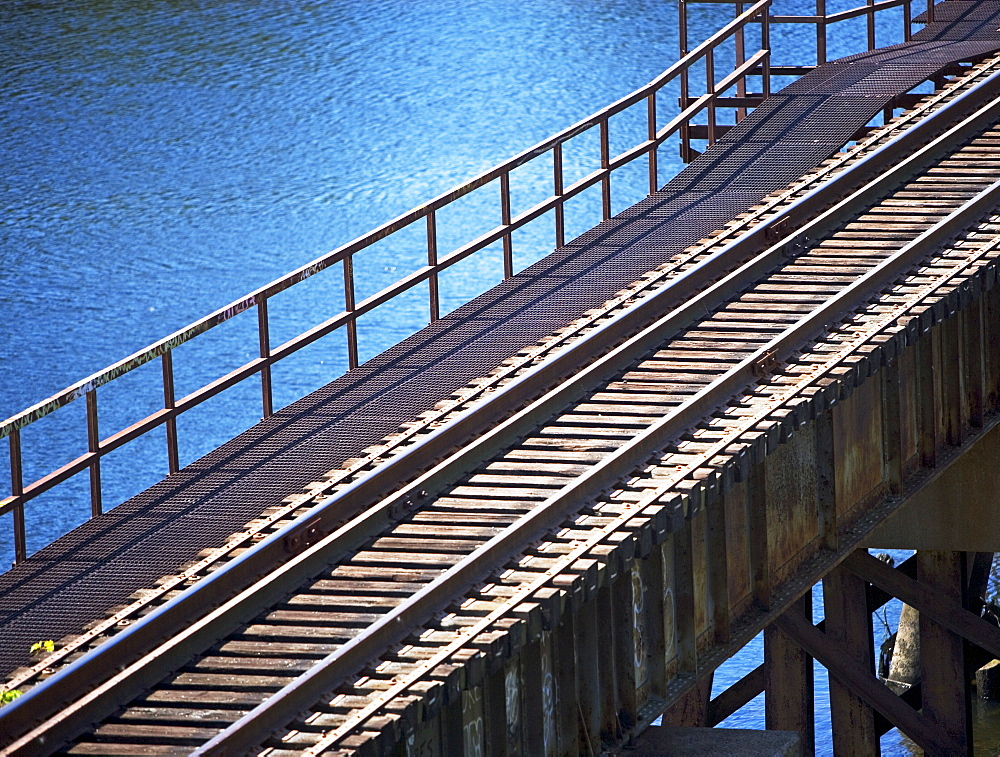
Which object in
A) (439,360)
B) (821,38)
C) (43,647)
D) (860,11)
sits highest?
(860,11)

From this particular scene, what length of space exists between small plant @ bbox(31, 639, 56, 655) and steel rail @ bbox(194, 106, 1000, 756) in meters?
1.64

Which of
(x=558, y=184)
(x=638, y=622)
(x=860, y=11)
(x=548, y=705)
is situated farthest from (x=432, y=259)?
(x=860, y=11)

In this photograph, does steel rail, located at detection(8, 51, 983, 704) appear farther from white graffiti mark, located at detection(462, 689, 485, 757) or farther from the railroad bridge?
white graffiti mark, located at detection(462, 689, 485, 757)

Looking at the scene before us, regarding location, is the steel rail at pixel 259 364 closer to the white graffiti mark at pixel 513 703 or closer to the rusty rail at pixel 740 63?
the rusty rail at pixel 740 63

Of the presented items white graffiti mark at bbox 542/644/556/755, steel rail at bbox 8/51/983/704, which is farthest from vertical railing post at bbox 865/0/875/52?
→ white graffiti mark at bbox 542/644/556/755

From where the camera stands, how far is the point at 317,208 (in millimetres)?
43688

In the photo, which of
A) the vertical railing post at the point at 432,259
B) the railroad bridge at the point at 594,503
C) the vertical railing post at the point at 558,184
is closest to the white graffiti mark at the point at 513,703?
the railroad bridge at the point at 594,503

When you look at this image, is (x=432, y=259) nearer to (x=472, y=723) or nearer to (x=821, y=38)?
(x=472, y=723)

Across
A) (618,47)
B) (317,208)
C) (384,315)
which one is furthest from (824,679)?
(618,47)

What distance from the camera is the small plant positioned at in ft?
24.3

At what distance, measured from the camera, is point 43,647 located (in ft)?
24.8

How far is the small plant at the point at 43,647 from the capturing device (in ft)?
24.3

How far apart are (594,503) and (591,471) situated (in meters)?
0.17

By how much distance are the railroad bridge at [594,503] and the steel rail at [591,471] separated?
2 centimetres
